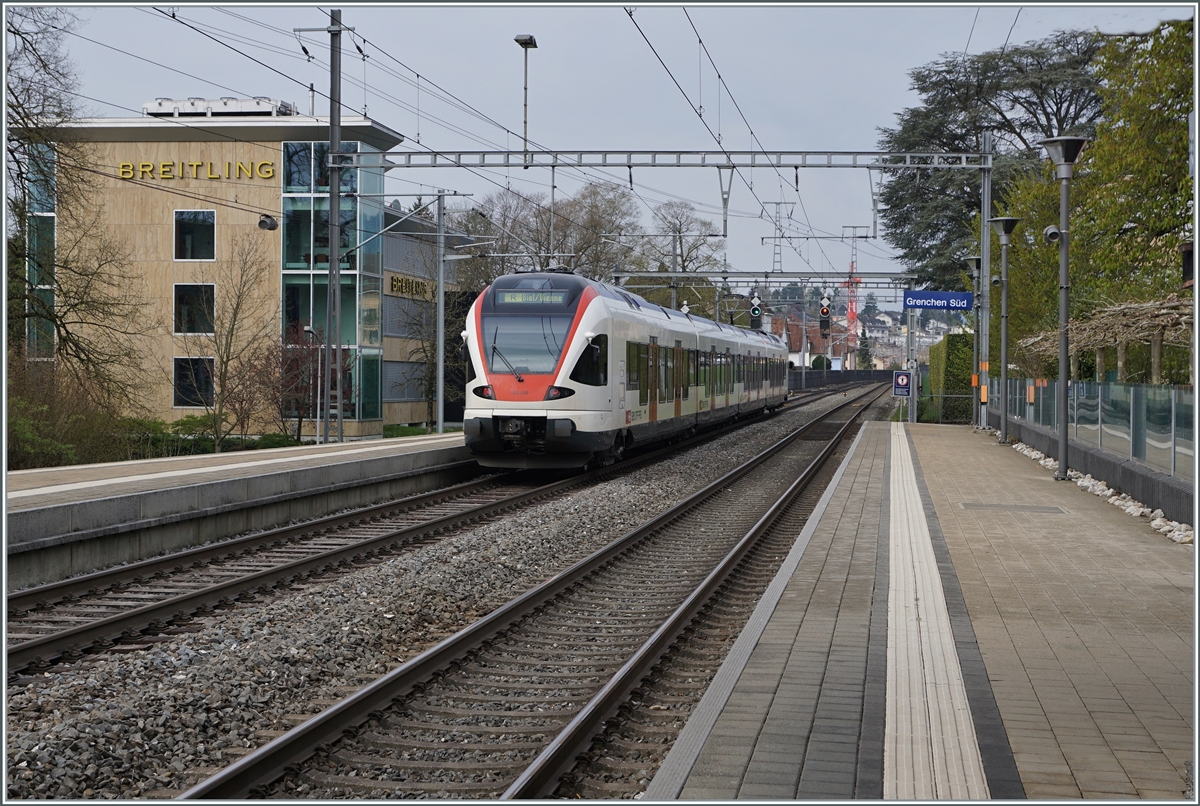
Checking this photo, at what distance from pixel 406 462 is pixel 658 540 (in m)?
6.96

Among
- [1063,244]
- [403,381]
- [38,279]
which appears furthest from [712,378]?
[38,279]

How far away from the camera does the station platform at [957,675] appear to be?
512 centimetres

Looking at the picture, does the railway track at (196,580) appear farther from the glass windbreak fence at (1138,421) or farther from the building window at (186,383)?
the building window at (186,383)

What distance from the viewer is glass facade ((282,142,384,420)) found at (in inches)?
1607

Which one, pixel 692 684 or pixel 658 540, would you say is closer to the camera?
pixel 692 684

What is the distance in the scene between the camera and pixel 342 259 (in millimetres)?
40688

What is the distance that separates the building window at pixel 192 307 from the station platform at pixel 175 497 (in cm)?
2174

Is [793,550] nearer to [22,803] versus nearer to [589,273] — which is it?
[22,803]

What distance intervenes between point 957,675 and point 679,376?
2117 cm

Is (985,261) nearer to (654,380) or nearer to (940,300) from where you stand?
(940,300)

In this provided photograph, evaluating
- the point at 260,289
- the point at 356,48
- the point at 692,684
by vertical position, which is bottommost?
the point at 692,684

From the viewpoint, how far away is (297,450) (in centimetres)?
2217

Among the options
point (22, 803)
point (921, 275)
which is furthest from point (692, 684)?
point (921, 275)

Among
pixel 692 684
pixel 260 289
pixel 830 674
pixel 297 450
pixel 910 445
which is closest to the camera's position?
pixel 830 674
